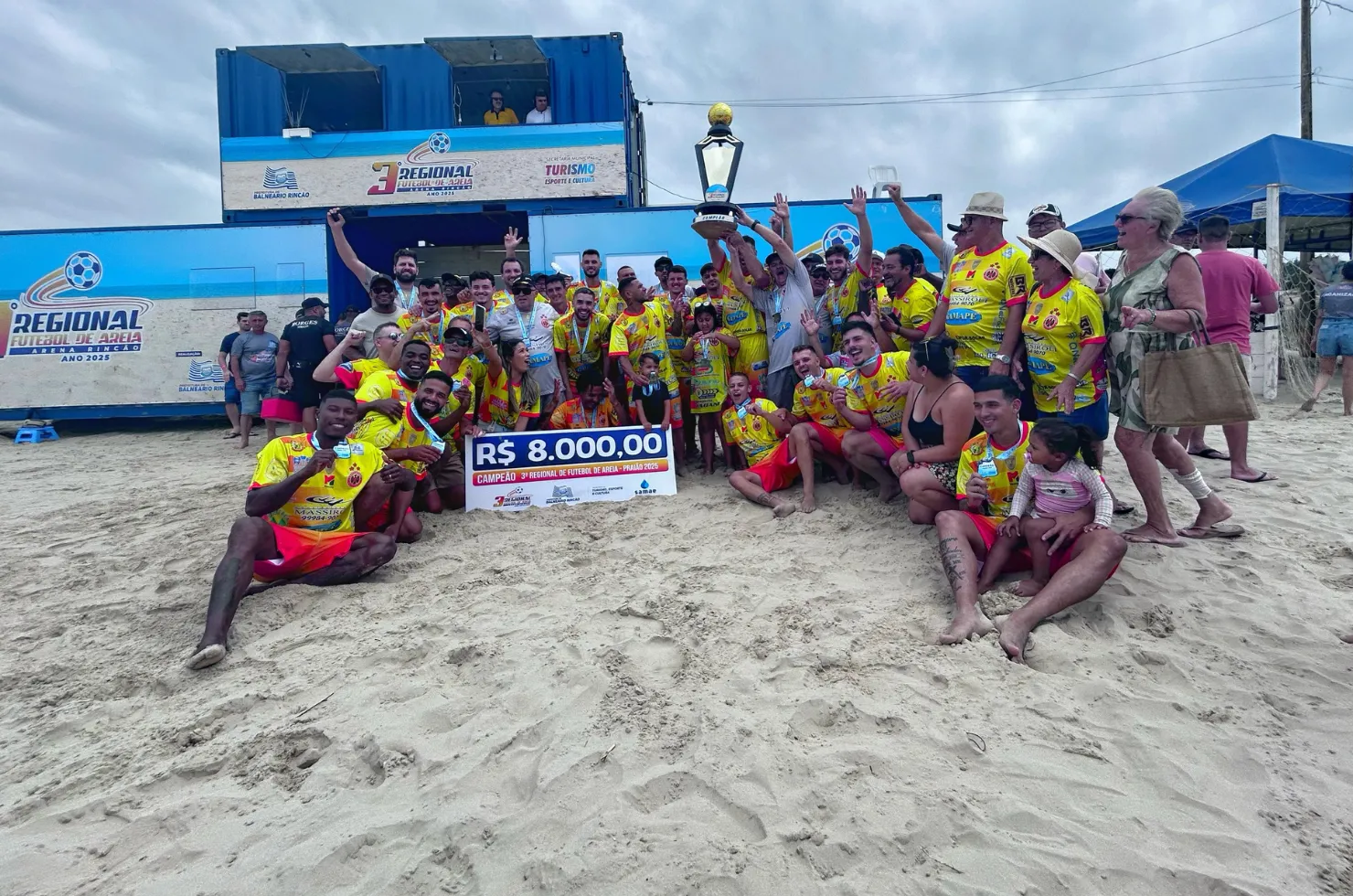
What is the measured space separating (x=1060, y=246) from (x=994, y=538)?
1.59 metres

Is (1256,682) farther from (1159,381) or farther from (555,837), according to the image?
(555,837)

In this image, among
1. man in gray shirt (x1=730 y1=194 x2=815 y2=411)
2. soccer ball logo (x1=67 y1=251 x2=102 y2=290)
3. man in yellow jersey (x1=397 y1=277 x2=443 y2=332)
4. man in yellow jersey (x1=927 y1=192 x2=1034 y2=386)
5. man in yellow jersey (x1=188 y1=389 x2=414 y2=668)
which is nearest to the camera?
man in yellow jersey (x1=188 y1=389 x2=414 y2=668)

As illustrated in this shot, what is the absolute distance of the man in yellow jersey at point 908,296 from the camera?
5.23 m

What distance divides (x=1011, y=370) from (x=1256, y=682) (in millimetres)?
1965

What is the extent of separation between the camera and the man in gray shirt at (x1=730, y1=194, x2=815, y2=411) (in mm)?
5570

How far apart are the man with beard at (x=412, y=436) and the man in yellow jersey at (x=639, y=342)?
1415mm

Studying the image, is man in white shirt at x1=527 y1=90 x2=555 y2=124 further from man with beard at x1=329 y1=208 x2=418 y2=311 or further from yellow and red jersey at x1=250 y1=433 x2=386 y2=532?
yellow and red jersey at x1=250 y1=433 x2=386 y2=532

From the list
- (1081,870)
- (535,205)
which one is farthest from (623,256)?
(1081,870)

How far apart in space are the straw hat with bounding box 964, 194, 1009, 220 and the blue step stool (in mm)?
11185

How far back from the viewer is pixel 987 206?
4328mm

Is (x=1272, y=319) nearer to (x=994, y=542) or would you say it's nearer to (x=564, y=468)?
(x=994, y=542)

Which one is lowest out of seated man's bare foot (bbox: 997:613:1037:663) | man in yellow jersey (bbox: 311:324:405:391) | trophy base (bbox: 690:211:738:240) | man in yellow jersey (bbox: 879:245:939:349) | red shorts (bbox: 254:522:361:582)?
seated man's bare foot (bbox: 997:613:1037:663)

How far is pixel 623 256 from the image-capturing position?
9.42 metres

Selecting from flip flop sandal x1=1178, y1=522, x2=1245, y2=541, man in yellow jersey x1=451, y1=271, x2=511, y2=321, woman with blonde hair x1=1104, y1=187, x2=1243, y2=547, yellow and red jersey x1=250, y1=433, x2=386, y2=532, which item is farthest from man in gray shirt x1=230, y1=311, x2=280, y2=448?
flip flop sandal x1=1178, y1=522, x2=1245, y2=541
